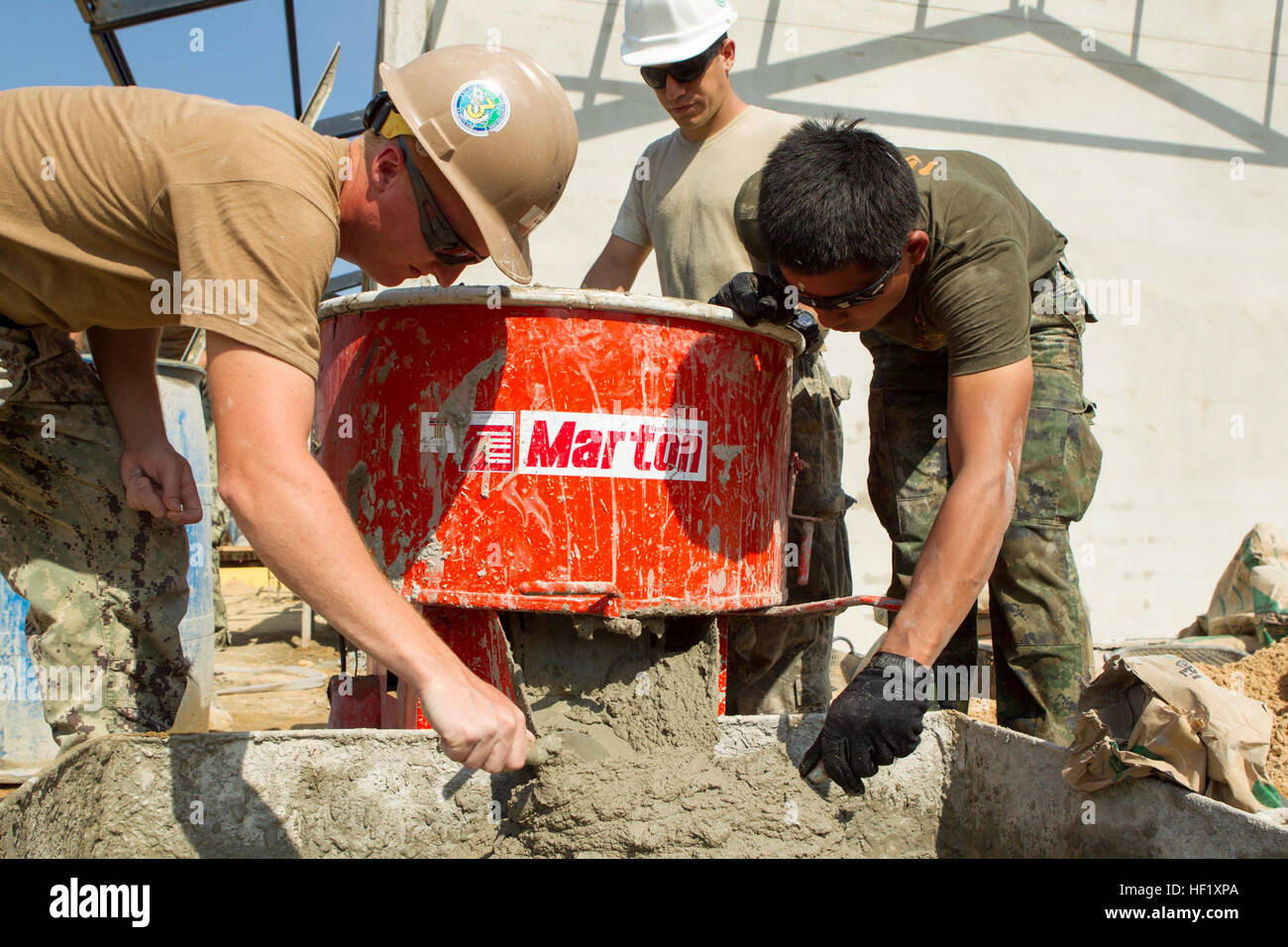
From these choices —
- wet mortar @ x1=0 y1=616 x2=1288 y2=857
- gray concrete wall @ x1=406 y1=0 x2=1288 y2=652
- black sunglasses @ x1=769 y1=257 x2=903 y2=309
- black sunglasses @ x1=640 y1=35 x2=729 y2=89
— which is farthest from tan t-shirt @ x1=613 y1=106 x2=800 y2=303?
gray concrete wall @ x1=406 y1=0 x2=1288 y2=652

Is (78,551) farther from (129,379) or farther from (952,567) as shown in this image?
(952,567)

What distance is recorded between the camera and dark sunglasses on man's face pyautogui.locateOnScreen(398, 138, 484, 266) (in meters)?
1.66

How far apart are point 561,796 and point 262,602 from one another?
6.64m

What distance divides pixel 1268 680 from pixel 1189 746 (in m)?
2.05

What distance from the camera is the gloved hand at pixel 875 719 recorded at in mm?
1823

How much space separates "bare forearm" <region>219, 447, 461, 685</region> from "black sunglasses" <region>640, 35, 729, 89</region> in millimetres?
1952

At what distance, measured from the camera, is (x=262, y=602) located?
795cm

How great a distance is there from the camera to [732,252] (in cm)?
284

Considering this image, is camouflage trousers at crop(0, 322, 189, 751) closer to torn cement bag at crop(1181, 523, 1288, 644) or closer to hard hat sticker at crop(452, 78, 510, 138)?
hard hat sticker at crop(452, 78, 510, 138)

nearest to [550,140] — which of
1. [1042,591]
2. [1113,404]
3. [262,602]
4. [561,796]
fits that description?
[561,796]

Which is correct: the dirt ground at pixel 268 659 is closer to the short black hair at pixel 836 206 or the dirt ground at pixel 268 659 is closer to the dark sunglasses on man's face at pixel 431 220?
the dark sunglasses on man's face at pixel 431 220

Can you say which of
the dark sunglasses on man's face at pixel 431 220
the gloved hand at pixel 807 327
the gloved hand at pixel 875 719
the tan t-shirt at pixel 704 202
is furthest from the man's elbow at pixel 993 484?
the tan t-shirt at pixel 704 202

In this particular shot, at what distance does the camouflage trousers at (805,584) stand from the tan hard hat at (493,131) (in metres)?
1.18
